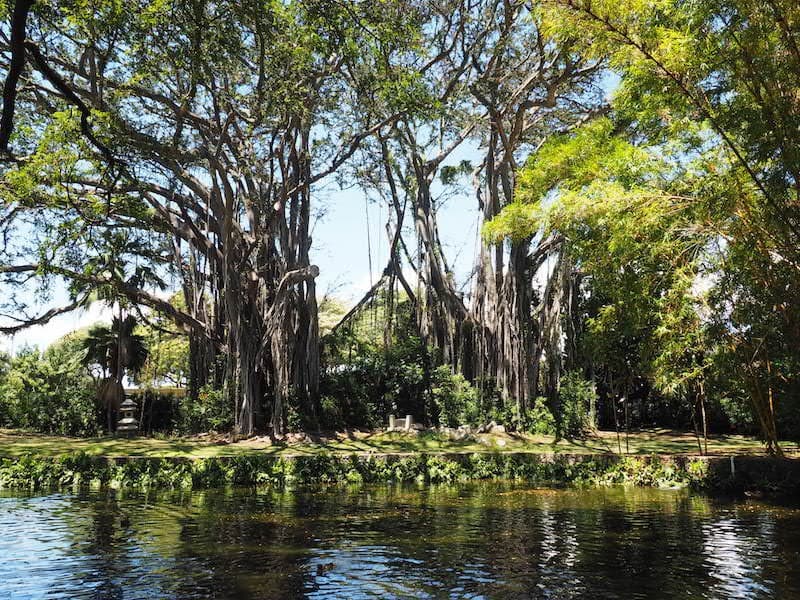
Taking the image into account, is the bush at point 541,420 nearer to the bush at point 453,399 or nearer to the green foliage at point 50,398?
the bush at point 453,399

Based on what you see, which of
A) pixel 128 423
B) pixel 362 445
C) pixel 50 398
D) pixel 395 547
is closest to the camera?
pixel 395 547

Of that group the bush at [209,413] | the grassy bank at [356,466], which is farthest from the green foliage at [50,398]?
the grassy bank at [356,466]

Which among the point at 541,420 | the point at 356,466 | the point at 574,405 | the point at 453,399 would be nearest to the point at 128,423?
the point at 356,466

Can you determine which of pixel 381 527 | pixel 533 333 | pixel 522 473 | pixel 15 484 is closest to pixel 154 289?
pixel 15 484

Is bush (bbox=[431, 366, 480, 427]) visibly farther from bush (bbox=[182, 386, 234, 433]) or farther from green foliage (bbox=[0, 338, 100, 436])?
green foliage (bbox=[0, 338, 100, 436])

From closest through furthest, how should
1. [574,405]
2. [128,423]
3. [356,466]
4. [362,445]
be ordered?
[356,466] → [362,445] → [128,423] → [574,405]

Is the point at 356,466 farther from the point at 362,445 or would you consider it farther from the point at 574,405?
the point at 574,405

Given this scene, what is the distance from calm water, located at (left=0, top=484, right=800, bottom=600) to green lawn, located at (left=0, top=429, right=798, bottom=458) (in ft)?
10.3

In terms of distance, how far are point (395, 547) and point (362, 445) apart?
26.2ft

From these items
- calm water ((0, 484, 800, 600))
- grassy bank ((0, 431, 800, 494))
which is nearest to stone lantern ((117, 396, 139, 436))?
grassy bank ((0, 431, 800, 494))

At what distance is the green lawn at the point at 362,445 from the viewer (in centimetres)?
1279

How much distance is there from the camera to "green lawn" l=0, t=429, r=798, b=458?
1279 centimetres

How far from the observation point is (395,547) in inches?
254

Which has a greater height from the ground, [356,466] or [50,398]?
[50,398]
